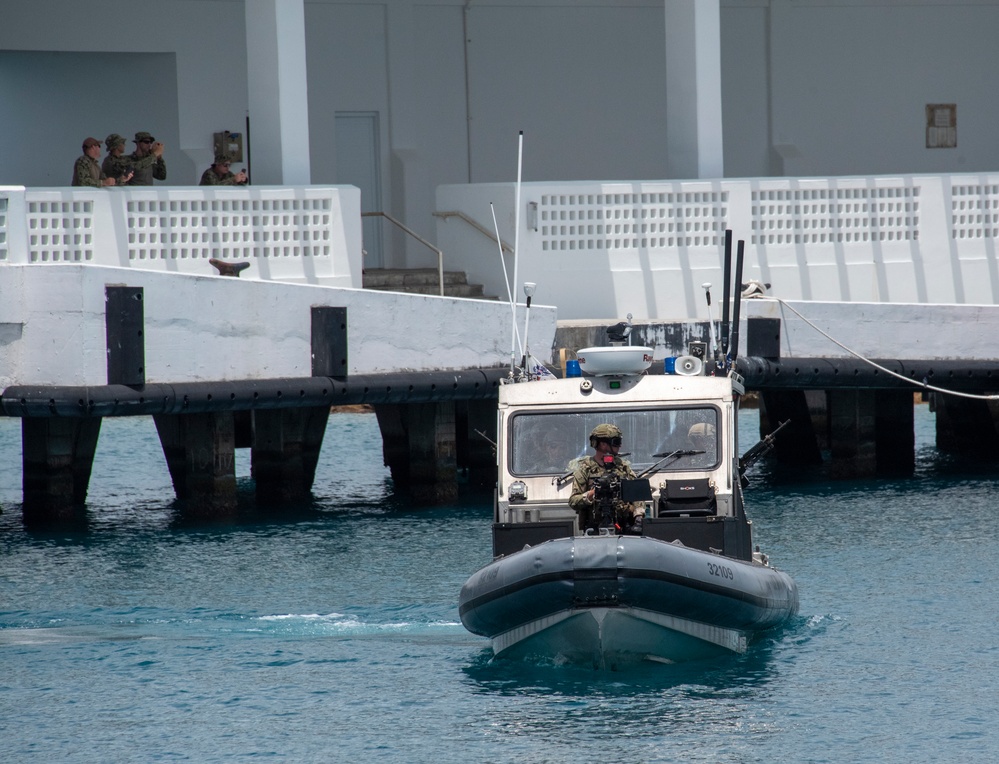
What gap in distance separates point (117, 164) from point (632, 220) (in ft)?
18.1

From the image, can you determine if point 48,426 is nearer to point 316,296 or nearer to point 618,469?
point 316,296

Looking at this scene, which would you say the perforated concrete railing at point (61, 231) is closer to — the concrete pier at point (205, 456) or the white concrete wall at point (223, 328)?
the white concrete wall at point (223, 328)

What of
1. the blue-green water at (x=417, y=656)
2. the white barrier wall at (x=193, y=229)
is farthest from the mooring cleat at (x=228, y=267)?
the blue-green water at (x=417, y=656)

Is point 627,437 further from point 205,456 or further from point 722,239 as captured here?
point 722,239

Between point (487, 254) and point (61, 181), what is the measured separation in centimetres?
616

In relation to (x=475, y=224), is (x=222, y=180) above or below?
above

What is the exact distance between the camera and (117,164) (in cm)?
1802

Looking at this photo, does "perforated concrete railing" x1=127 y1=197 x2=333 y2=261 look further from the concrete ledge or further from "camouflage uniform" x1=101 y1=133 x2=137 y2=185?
the concrete ledge

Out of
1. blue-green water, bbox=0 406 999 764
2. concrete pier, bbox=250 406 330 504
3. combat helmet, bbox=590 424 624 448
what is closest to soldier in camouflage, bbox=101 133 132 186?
concrete pier, bbox=250 406 330 504

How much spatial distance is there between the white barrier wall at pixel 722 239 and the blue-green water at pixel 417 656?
2776mm

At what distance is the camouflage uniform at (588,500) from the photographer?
11.0 metres

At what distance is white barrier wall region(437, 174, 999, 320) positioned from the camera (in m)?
19.5

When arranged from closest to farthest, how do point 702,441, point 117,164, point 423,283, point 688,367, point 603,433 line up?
point 603,433
point 702,441
point 688,367
point 117,164
point 423,283

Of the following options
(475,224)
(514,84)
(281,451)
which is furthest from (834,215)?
(281,451)
